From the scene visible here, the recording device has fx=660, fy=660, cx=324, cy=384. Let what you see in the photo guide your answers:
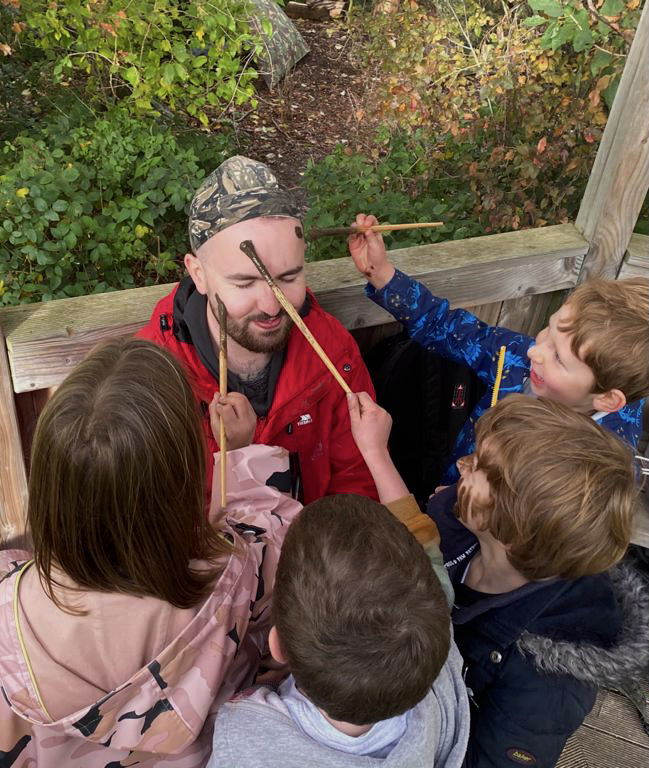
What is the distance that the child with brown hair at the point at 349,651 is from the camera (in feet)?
3.37

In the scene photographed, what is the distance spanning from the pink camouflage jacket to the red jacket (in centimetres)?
64

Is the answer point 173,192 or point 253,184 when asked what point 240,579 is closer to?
point 253,184

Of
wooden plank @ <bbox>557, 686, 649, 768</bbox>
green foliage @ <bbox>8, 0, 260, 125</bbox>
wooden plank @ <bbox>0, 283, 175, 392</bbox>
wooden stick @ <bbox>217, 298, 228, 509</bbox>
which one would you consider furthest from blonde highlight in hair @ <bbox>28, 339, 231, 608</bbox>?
green foliage @ <bbox>8, 0, 260, 125</bbox>

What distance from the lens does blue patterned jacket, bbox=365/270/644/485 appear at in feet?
6.93

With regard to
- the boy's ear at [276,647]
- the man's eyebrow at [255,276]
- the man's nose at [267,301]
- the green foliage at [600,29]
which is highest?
the green foliage at [600,29]

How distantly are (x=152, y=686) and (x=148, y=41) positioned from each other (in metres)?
3.61

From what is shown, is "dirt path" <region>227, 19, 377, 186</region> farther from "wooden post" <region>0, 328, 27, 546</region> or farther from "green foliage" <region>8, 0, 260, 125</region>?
"wooden post" <region>0, 328, 27, 546</region>

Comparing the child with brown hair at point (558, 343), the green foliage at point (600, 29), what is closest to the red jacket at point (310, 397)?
the child with brown hair at point (558, 343)

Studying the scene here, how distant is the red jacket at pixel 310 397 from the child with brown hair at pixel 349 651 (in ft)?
2.79

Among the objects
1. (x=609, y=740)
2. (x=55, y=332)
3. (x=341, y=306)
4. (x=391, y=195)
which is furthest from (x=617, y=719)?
(x=391, y=195)

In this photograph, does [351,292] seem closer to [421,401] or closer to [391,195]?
[421,401]

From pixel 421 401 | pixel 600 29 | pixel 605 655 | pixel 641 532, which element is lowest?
pixel 641 532

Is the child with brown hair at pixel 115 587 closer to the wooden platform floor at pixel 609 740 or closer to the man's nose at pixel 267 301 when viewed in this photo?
the man's nose at pixel 267 301

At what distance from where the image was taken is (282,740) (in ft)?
3.70
